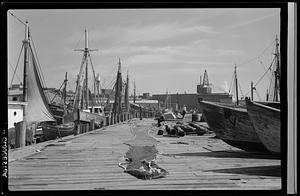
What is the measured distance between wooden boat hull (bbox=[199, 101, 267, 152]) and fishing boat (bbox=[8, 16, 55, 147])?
3792mm

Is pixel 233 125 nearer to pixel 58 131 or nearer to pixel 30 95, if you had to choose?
pixel 30 95

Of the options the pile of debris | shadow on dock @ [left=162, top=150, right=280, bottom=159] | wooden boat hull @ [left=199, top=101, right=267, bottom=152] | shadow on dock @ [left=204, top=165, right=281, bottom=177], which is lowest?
the pile of debris

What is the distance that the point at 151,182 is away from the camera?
5.23m

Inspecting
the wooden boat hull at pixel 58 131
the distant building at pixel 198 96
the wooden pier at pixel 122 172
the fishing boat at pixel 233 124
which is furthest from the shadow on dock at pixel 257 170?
the wooden boat hull at pixel 58 131

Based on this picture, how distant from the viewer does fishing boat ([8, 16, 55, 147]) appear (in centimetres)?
570

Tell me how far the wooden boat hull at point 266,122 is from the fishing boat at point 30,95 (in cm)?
435

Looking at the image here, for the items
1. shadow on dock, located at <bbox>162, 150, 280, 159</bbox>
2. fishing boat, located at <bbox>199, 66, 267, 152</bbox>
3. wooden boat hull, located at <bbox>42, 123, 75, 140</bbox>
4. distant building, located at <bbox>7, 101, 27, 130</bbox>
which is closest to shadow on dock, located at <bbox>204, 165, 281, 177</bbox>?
shadow on dock, located at <bbox>162, 150, 280, 159</bbox>

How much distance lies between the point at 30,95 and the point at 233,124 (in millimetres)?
5255

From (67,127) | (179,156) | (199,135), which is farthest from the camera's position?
(199,135)

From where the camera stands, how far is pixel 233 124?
9023 millimetres

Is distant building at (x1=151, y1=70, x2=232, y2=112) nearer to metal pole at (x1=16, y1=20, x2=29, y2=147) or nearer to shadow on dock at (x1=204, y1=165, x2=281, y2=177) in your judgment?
shadow on dock at (x1=204, y1=165, x2=281, y2=177)
